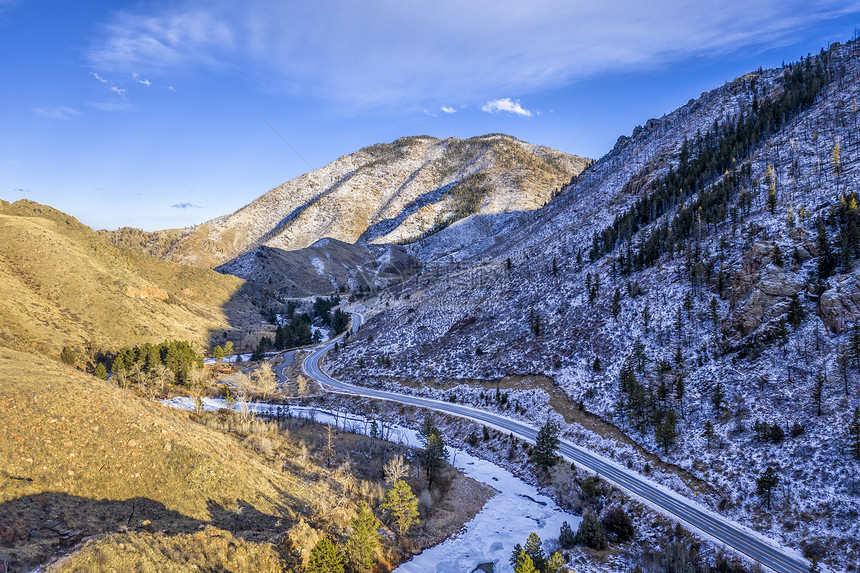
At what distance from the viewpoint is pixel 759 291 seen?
4431cm

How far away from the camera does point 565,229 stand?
103 metres

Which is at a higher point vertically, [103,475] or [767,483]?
[103,475]

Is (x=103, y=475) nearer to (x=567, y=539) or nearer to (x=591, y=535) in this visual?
(x=567, y=539)

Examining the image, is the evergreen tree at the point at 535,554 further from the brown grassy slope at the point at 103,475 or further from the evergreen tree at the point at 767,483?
the evergreen tree at the point at 767,483

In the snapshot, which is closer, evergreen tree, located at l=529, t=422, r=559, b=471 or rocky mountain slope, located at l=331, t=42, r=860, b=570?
rocky mountain slope, located at l=331, t=42, r=860, b=570

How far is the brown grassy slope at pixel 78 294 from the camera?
65.1 m

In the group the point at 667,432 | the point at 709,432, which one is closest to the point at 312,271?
the point at 667,432

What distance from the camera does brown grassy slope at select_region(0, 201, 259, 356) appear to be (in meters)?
65.1

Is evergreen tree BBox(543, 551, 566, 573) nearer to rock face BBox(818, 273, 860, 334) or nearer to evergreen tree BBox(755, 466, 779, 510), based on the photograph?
evergreen tree BBox(755, 466, 779, 510)

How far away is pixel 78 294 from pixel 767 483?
10155 centimetres

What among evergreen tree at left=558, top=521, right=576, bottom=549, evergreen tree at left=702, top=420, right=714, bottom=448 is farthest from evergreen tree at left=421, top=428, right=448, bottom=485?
evergreen tree at left=702, top=420, right=714, bottom=448

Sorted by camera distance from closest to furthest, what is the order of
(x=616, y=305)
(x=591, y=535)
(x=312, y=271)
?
1. (x=591, y=535)
2. (x=616, y=305)
3. (x=312, y=271)

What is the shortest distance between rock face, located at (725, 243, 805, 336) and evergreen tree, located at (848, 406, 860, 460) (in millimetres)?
14489

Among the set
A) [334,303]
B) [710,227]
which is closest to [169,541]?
[710,227]
